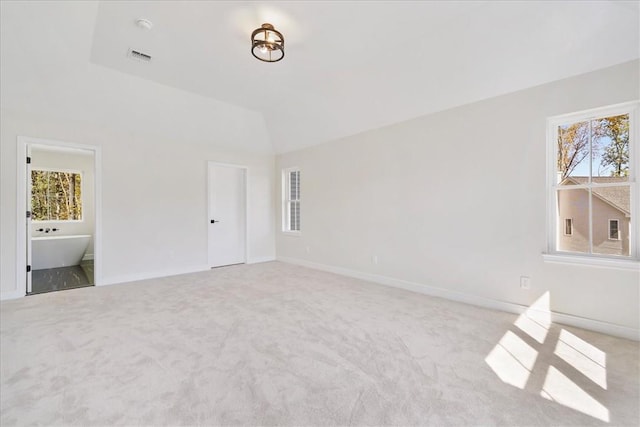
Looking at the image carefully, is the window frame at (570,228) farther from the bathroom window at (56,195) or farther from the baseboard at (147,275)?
the bathroom window at (56,195)

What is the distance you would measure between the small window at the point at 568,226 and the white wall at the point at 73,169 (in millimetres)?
8468

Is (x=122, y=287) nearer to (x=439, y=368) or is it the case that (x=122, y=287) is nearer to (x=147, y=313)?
(x=147, y=313)

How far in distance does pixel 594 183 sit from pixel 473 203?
106 cm

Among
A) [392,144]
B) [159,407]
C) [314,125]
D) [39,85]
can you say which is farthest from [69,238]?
[392,144]

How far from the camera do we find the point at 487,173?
3.25 meters

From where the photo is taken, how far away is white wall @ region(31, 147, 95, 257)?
20.1 feet

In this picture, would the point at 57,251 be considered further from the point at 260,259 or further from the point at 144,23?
the point at 144,23

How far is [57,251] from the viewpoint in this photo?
220 inches

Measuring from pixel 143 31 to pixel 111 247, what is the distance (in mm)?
3150

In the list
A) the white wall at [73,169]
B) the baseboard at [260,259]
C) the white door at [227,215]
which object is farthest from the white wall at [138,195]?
the white wall at [73,169]

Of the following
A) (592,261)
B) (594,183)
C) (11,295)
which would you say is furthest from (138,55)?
(592,261)

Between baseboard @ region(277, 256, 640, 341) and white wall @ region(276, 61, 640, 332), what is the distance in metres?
0.04

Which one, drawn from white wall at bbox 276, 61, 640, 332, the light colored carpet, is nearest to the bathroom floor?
the light colored carpet

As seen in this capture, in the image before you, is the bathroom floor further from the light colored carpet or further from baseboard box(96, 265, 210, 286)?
the light colored carpet
